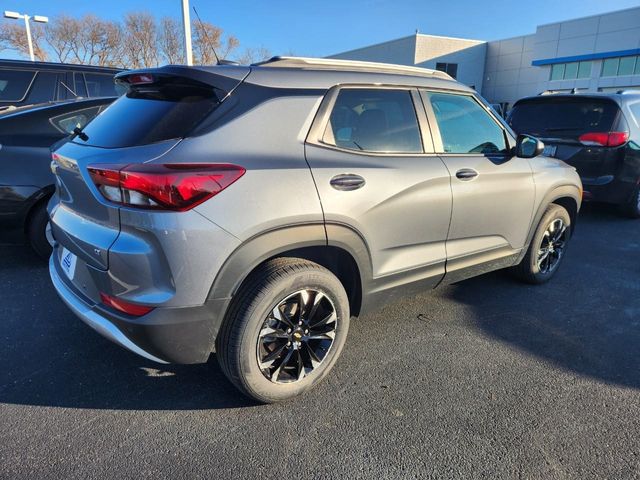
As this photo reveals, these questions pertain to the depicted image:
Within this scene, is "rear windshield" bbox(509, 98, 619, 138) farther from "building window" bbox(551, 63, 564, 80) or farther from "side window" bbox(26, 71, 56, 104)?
"building window" bbox(551, 63, 564, 80)

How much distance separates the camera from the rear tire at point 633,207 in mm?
6517

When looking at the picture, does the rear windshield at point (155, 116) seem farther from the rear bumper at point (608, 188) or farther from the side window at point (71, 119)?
the rear bumper at point (608, 188)

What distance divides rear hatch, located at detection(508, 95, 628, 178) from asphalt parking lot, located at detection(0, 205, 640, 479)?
3282mm

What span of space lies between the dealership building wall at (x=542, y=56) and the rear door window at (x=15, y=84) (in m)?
33.0

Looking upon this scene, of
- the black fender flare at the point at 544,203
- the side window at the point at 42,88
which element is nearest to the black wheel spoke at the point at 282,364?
the black fender flare at the point at 544,203

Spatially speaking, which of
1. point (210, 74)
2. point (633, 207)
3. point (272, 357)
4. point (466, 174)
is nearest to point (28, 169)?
point (210, 74)

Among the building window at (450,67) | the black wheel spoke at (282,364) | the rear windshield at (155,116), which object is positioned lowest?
the black wheel spoke at (282,364)

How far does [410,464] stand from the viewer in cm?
210

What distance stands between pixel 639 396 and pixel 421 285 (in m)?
1.38

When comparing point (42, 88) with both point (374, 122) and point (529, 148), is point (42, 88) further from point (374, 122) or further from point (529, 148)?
point (529, 148)

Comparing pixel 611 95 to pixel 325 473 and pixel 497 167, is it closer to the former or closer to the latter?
pixel 497 167

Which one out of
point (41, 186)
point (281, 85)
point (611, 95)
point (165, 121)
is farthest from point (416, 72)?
point (611, 95)

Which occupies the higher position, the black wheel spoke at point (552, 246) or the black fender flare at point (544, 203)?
the black fender flare at point (544, 203)

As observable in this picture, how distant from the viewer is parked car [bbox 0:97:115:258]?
12.7 feet
